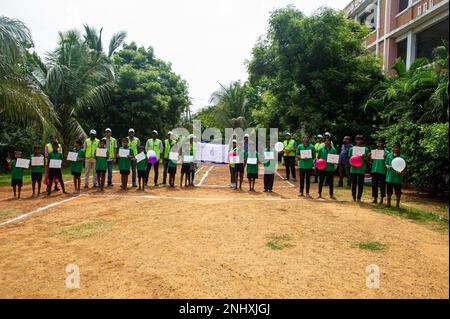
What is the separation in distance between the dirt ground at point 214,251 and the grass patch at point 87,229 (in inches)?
0.7

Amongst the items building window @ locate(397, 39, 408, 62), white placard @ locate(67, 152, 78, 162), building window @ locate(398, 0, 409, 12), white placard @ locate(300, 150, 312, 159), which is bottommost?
white placard @ locate(67, 152, 78, 162)

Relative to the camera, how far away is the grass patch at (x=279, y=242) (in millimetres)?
4984

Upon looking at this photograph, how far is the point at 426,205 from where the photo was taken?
7.87 m

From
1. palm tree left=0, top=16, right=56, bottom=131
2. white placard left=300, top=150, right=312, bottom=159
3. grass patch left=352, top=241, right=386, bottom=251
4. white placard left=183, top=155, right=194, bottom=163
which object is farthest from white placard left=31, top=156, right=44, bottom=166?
grass patch left=352, top=241, right=386, bottom=251

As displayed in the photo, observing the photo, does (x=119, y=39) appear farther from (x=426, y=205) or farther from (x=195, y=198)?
(x=426, y=205)

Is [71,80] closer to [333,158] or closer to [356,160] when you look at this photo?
[333,158]

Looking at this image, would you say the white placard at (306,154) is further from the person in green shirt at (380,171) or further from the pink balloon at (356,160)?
the person in green shirt at (380,171)

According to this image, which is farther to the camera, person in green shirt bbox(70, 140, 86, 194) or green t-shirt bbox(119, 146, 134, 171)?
green t-shirt bbox(119, 146, 134, 171)

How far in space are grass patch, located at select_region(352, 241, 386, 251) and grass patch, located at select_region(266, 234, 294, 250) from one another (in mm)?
996

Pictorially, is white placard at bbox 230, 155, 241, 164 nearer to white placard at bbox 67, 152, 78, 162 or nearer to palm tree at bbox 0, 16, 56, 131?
white placard at bbox 67, 152, 78, 162

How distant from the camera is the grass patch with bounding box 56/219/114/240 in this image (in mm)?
5574

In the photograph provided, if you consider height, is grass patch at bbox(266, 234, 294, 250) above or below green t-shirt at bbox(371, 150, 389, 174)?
below

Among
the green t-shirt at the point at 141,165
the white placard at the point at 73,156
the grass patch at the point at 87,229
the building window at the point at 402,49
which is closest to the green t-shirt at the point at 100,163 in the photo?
the white placard at the point at 73,156
